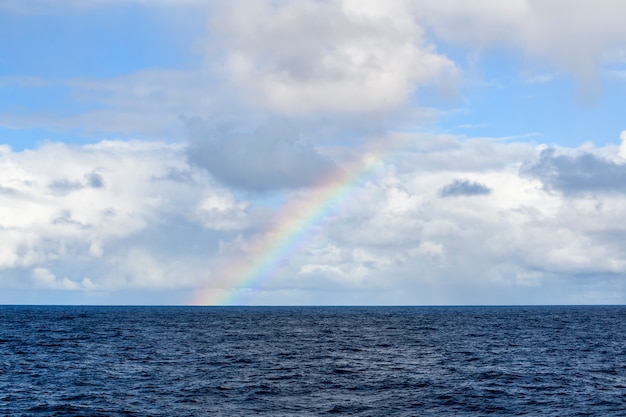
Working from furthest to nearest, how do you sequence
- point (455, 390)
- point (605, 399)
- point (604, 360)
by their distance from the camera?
point (604, 360) → point (455, 390) → point (605, 399)

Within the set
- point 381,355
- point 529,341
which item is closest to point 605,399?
point 381,355

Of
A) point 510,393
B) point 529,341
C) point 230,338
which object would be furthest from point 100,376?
point 529,341

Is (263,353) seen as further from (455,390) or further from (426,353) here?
(455,390)

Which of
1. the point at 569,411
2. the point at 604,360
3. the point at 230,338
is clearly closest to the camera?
the point at 569,411

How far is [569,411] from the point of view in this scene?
159ft

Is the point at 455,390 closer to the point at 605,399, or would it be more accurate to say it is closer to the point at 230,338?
the point at 605,399

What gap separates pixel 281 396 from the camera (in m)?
53.4

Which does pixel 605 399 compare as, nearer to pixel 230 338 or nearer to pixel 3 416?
Answer: pixel 3 416

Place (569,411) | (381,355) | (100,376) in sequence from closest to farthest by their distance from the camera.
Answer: (569,411), (100,376), (381,355)

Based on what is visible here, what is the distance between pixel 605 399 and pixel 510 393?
730cm

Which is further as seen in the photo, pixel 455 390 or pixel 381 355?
pixel 381 355

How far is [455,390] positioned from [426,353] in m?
31.9

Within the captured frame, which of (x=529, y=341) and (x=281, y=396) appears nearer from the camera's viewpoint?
(x=281, y=396)

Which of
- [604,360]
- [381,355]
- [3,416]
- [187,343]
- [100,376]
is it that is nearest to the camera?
[3,416]
